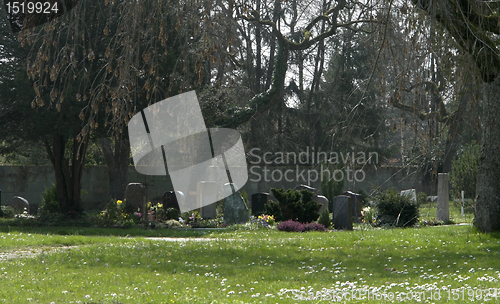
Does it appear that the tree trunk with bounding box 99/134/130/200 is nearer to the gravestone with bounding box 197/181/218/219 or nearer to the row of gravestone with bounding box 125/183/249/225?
the row of gravestone with bounding box 125/183/249/225

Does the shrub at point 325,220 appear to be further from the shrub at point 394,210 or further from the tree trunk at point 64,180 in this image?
the tree trunk at point 64,180

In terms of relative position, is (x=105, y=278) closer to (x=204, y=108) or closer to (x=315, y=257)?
(x=315, y=257)

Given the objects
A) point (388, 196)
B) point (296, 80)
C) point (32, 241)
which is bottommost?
point (32, 241)

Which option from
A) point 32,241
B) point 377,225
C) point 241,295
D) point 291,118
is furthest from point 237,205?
point 291,118

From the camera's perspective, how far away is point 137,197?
1633 cm

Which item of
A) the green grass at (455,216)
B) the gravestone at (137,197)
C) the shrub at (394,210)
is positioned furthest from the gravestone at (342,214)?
the gravestone at (137,197)

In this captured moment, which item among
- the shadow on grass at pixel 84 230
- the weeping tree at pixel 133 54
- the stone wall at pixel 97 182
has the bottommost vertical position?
the shadow on grass at pixel 84 230

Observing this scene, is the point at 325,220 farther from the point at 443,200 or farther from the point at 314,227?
the point at 443,200

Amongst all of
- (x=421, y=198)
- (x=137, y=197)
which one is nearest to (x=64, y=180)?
(x=137, y=197)

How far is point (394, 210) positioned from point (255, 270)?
8.57 meters

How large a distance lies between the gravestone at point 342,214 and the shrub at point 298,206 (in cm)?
78

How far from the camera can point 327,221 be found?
14172 mm

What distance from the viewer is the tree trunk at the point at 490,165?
9.94m

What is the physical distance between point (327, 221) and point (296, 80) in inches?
601
